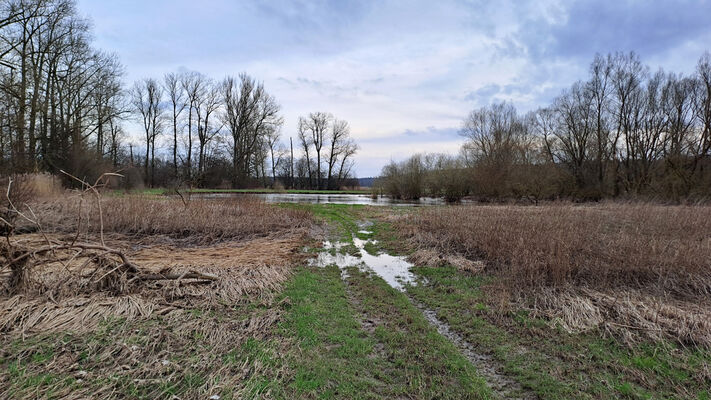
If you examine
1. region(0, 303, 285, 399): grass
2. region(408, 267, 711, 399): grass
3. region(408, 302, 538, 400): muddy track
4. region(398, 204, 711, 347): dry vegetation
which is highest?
region(398, 204, 711, 347): dry vegetation

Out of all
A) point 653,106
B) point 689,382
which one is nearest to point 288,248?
point 689,382

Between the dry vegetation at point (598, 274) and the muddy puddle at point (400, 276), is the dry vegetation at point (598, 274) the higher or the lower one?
the higher one

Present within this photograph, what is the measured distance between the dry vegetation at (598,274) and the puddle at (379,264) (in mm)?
837

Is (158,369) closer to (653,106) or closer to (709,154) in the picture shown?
(709,154)

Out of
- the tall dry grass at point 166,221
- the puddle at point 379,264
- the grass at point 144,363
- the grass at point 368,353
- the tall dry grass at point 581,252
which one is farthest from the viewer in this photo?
the tall dry grass at point 166,221

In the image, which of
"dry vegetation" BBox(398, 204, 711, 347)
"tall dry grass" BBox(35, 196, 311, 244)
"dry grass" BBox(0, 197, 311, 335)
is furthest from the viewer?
Result: "tall dry grass" BBox(35, 196, 311, 244)

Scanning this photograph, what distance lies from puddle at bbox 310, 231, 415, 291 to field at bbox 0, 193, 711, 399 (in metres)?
0.10

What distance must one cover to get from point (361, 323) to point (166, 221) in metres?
9.13

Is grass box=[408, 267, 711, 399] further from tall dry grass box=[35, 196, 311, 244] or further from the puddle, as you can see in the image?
tall dry grass box=[35, 196, 311, 244]

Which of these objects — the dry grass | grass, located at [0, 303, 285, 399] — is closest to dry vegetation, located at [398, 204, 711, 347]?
grass, located at [0, 303, 285, 399]

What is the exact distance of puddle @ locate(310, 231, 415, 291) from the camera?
22.0 feet

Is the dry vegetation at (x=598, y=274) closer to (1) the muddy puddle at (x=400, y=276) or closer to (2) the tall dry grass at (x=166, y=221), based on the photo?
(1) the muddy puddle at (x=400, y=276)

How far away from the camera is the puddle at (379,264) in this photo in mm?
6707

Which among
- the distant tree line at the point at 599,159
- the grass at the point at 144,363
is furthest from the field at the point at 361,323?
the distant tree line at the point at 599,159
